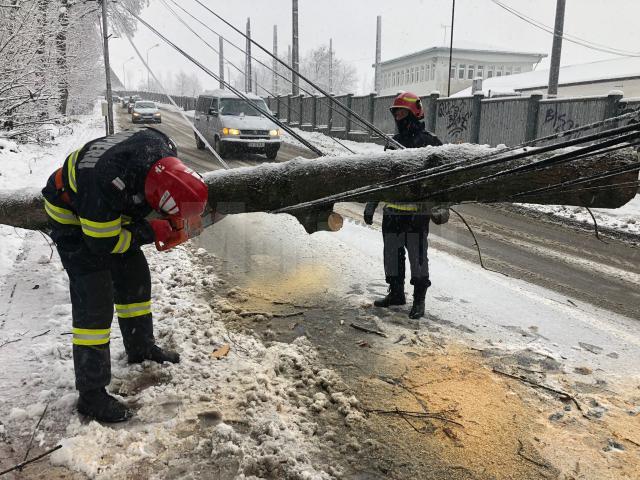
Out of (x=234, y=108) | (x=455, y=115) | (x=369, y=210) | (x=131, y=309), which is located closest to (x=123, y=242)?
(x=131, y=309)

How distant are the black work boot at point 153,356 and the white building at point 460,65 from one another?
5516 centimetres

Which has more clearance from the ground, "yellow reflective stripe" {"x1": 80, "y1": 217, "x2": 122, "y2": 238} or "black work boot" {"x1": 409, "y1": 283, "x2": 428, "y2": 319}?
"yellow reflective stripe" {"x1": 80, "y1": 217, "x2": 122, "y2": 238}

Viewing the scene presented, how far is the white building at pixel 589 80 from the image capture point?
2819cm

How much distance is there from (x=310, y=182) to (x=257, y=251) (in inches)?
119

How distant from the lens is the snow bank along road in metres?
5.11

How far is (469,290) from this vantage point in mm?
5047

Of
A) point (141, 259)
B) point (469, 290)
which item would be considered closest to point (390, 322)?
point (469, 290)

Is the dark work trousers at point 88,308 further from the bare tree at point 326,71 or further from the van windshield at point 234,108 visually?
the bare tree at point 326,71

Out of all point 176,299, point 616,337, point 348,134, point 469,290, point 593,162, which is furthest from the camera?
point 348,134

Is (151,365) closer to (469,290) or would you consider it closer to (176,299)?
(176,299)

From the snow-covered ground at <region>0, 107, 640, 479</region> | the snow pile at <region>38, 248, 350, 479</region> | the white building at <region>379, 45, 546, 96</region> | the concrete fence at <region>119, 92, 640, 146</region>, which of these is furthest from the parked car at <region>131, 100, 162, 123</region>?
the white building at <region>379, 45, 546, 96</region>

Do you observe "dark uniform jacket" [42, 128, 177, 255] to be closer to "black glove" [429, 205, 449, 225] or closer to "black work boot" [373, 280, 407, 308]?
"black glove" [429, 205, 449, 225]

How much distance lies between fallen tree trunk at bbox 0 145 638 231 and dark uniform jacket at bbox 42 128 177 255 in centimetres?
70

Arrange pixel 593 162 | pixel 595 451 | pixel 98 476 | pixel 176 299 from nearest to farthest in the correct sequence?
pixel 98 476, pixel 595 451, pixel 593 162, pixel 176 299
